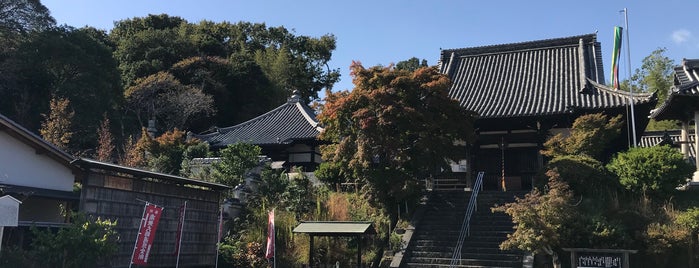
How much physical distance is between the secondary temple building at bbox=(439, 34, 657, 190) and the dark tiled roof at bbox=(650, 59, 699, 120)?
0.60 m

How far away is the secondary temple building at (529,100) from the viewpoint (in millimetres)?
21031

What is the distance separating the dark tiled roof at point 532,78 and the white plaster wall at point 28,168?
14459 millimetres

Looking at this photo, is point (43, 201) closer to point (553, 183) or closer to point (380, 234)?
point (380, 234)

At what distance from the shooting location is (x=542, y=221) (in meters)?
13.4

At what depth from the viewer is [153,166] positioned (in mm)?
24203

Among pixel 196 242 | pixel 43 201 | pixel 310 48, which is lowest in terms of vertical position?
pixel 196 242

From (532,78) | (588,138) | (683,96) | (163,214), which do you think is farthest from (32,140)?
(532,78)

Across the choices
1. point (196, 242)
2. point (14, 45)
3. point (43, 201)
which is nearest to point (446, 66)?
point (196, 242)

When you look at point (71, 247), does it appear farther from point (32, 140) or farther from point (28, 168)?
point (28, 168)

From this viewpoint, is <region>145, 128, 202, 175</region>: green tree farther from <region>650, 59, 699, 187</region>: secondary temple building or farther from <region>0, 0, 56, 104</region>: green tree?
<region>650, 59, 699, 187</region>: secondary temple building

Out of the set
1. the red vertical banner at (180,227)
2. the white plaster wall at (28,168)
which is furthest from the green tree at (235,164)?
the white plaster wall at (28,168)

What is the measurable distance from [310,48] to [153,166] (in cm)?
3377

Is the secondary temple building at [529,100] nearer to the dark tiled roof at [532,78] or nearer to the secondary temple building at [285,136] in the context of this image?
the dark tiled roof at [532,78]

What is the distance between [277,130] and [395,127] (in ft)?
47.5
